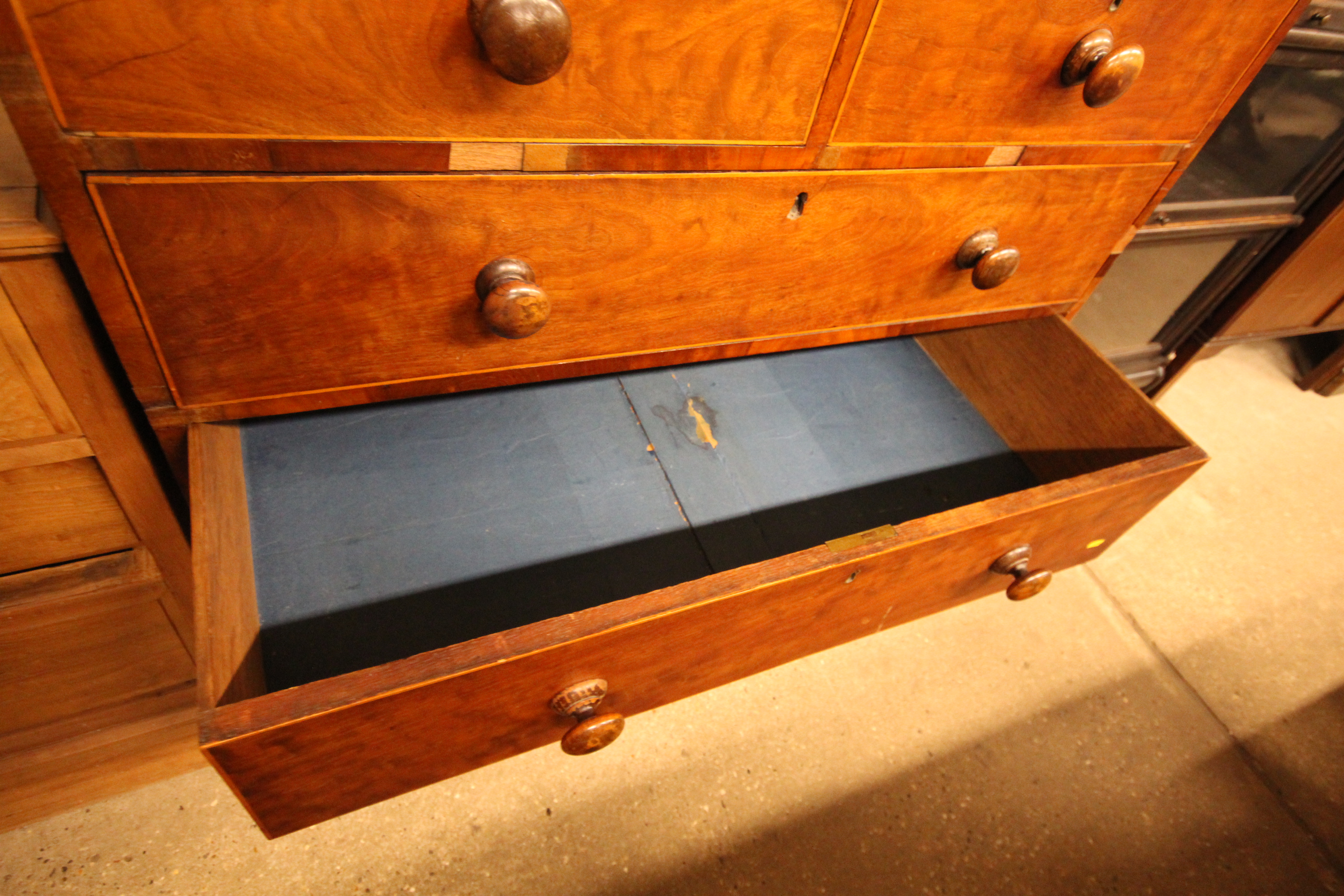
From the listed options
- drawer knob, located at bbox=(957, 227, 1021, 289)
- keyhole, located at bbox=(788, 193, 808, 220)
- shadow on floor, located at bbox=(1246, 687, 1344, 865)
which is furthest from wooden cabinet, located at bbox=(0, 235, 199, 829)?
shadow on floor, located at bbox=(1246, 687, 1344, 865)

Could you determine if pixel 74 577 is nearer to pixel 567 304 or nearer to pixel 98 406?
pixel 98 406

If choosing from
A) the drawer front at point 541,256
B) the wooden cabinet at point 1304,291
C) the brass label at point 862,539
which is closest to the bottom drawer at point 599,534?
the brass label at point 862,539

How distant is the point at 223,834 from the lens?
772 mm

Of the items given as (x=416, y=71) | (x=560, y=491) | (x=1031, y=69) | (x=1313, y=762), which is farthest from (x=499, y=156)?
(x=1313, y=762)

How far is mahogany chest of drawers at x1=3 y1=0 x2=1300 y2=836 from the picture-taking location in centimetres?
39

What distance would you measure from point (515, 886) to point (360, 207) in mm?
687

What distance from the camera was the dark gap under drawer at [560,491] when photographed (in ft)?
1.84

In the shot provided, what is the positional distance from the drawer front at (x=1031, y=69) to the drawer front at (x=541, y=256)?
0.13 ft

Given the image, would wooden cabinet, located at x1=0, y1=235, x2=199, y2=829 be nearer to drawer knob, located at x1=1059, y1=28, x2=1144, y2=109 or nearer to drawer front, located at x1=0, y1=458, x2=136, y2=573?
drawer front, located at x1=0, y1=458, x2=136, y2=573

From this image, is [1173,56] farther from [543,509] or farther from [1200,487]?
[1200,487]

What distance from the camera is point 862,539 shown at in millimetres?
555

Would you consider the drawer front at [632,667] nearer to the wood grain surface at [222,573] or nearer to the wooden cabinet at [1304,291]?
the wood grain surface at [222,573]

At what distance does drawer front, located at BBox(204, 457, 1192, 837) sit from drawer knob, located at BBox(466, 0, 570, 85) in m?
0.32

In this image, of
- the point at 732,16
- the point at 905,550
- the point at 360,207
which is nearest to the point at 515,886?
the point at 905,550
